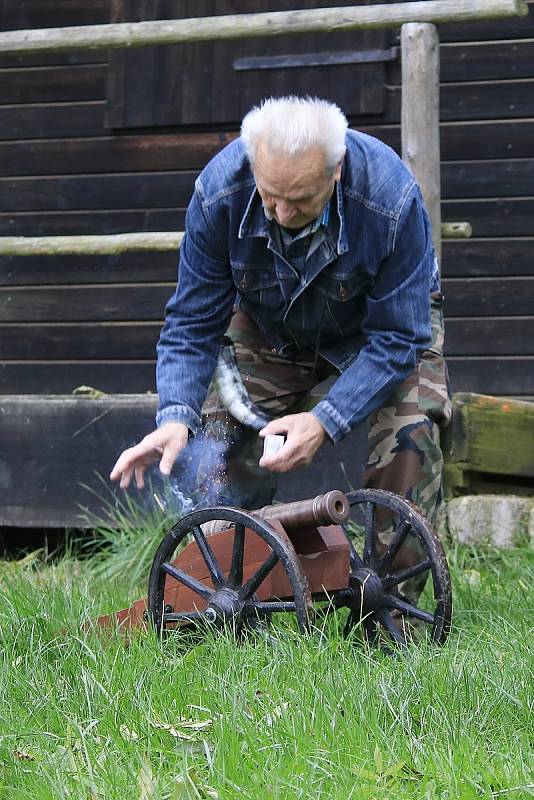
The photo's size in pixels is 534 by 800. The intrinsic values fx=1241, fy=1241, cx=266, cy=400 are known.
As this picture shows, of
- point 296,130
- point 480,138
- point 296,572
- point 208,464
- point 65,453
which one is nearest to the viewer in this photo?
point 296,572

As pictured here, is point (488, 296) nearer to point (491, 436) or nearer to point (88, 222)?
point (491, 436)

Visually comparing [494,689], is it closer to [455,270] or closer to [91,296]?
[455,270]

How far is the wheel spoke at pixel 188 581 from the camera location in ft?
11.0

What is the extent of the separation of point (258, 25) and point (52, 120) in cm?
292

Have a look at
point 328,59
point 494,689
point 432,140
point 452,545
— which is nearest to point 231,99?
point 328,59

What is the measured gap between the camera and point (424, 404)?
13.0 feet

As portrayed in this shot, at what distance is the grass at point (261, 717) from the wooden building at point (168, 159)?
386cm

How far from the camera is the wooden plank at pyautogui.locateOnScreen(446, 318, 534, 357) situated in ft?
23.2

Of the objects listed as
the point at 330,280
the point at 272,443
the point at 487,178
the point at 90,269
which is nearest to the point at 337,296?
the point at 330,280

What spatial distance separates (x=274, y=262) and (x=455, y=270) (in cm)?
364

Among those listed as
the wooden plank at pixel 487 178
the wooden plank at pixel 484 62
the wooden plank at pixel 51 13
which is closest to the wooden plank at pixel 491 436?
the wooden plank at pixel 487 178

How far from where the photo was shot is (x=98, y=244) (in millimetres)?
5352

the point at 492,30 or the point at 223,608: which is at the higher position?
the point at 492,30

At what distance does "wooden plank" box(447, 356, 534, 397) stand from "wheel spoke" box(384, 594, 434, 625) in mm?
3672
